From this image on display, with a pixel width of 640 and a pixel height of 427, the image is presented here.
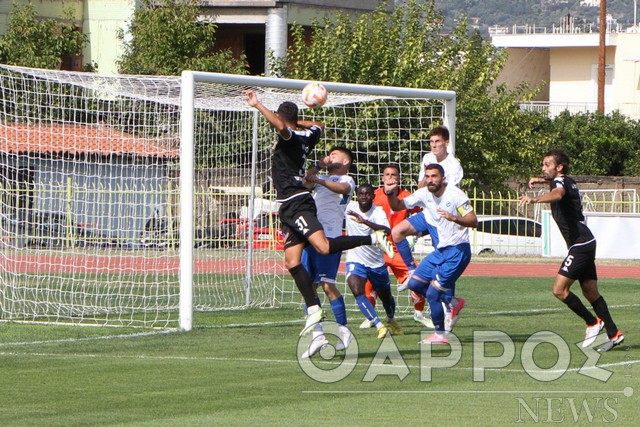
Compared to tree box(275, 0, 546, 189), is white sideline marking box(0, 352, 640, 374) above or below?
below

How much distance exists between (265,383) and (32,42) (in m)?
31.0

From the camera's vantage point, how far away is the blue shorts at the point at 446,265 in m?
11.8

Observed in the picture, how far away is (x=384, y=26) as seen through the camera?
1367 inches

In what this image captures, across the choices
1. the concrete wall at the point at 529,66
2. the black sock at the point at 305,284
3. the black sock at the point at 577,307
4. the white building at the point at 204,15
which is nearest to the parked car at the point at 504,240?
the white building at the point at 204,15

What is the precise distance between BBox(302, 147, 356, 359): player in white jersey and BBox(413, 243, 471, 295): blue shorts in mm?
963

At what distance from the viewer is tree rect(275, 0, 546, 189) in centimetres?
3366

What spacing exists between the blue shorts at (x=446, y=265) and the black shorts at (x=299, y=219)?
5.22 ft

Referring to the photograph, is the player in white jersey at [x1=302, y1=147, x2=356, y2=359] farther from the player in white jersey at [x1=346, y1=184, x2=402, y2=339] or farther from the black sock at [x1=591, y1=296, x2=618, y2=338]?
the black sock at [x1=591, y1=296, x2=618, y2=338]

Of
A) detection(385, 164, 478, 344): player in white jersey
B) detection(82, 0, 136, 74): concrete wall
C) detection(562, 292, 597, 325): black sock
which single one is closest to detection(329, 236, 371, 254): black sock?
detection(385, 164, 478, 344): player in white jersey

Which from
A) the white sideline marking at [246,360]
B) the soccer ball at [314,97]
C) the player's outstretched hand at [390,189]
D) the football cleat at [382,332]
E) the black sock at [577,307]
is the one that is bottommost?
the football cleat at [382,332]

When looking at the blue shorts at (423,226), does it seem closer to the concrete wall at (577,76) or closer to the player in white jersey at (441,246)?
the player in white jersey at (441,246)

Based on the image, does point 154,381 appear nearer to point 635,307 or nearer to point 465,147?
point 635,307

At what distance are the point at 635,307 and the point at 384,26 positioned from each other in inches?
760

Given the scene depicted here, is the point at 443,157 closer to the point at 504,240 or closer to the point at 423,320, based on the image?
the point at 423,320
